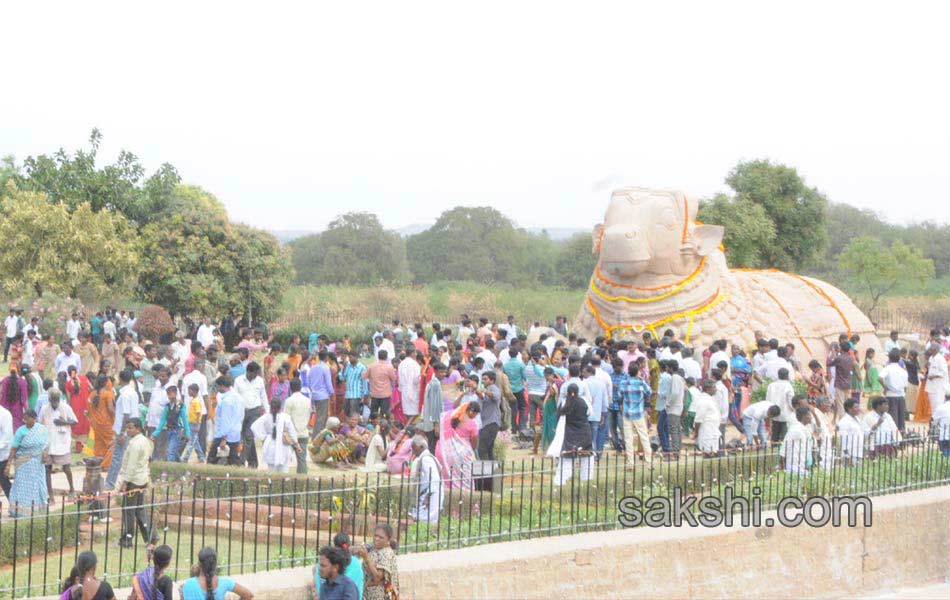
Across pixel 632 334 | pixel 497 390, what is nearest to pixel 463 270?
pixel 632 334

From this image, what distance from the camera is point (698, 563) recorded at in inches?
383

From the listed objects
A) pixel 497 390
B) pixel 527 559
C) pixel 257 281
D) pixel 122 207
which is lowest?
pixel 527 559

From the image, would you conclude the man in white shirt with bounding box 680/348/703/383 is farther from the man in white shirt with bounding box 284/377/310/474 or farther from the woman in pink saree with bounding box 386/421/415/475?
the man in white shirt with bounding box 284/377/310/474

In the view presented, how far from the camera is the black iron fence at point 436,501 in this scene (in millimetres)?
9312

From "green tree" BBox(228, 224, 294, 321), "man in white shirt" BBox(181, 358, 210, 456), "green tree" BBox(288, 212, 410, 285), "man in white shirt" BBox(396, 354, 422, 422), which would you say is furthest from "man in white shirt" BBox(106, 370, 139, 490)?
"green tree" BBox(288, 212, 410, 285)

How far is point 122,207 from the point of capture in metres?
29.6

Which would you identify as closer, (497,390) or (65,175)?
(497,390)

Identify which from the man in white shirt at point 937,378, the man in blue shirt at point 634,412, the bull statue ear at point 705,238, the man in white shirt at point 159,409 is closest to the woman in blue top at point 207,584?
the man in white shirt at point 159,409

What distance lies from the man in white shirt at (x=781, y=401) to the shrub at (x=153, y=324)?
13863 mm

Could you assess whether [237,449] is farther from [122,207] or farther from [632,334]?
[122,207]

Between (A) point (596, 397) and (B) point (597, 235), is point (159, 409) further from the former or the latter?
(B) point (597, 235)

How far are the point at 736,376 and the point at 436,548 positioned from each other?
7.71 meters

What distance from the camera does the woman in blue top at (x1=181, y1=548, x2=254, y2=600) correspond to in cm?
714

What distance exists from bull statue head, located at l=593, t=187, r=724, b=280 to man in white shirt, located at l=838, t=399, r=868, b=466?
21.5 feet
